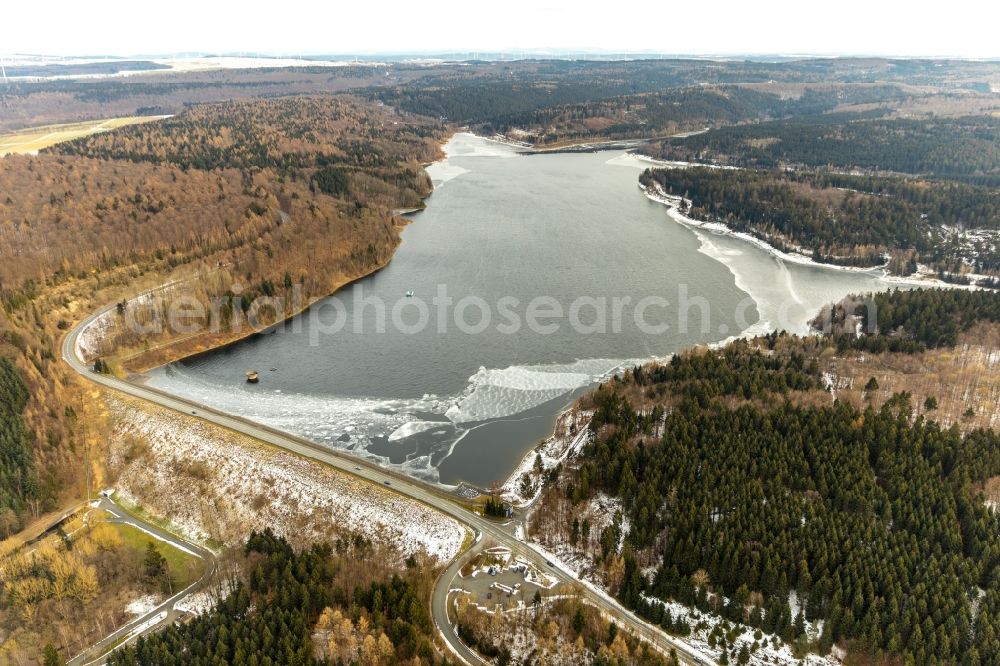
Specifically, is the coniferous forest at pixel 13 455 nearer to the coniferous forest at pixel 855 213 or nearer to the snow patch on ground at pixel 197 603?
the snow patch on ground at pixel 197 603

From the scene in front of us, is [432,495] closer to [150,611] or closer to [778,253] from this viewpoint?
[150,611]

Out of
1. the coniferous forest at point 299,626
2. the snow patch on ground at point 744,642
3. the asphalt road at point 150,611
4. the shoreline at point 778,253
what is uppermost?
the shoreline at point 778,253

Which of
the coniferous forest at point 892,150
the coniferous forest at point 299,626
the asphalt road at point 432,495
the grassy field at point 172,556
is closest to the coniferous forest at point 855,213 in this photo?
the coniferous forest at point 892,150

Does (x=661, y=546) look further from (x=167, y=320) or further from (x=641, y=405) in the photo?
(x=167, y=320)

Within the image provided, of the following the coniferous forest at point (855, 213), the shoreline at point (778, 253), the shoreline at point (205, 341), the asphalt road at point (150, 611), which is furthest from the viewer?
the coniferous forest at point (855, 213)

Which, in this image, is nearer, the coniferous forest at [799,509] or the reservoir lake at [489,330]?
the coniferous forest at [799,509]

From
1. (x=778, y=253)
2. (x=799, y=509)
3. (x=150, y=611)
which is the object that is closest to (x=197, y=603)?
(x=150, y=611)

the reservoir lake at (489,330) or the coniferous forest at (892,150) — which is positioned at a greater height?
the coniferous forest at (892,150)

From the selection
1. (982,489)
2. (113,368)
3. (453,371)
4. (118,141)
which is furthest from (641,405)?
(118,141)
